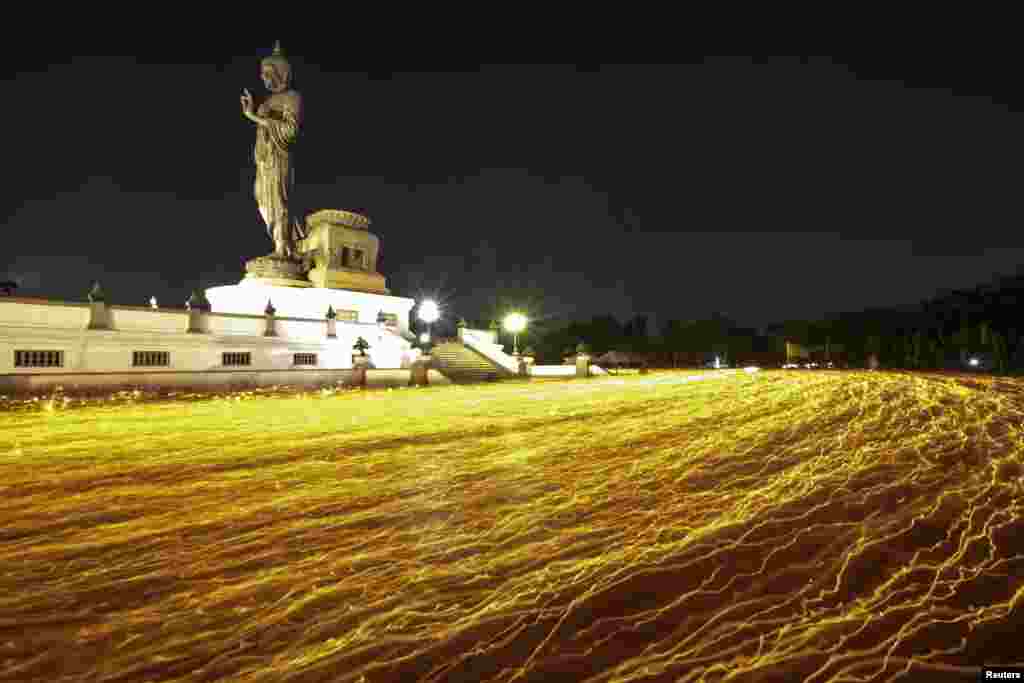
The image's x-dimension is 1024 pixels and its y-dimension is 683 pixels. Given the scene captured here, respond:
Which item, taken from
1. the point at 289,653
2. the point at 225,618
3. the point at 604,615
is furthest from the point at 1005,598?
the point at 225,618

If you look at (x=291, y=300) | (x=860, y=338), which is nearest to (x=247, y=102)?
(x=291, y=300)

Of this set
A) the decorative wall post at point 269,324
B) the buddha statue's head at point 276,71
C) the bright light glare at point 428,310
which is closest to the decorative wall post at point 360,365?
the decorative wall post at point 269,324

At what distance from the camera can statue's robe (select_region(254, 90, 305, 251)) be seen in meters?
32.8

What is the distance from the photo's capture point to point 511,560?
398 cm

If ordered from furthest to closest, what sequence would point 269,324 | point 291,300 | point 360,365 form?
point 291,300 < point 269,324 < point 360,365

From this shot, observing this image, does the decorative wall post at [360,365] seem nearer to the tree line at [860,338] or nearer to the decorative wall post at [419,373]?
the decorative wall post at [419,373]

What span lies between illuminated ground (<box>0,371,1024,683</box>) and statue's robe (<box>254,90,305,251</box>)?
28042mm

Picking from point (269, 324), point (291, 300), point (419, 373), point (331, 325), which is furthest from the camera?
point (291, 300)

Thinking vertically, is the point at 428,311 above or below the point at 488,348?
above

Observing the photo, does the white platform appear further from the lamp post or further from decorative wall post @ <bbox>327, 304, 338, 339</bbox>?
the lamp post

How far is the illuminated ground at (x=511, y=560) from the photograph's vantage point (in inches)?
109

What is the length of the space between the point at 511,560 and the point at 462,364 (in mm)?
26274

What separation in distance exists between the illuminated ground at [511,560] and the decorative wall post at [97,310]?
12728 mm

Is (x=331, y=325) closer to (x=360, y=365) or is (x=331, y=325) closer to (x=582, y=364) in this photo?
(x=360, y=365)
